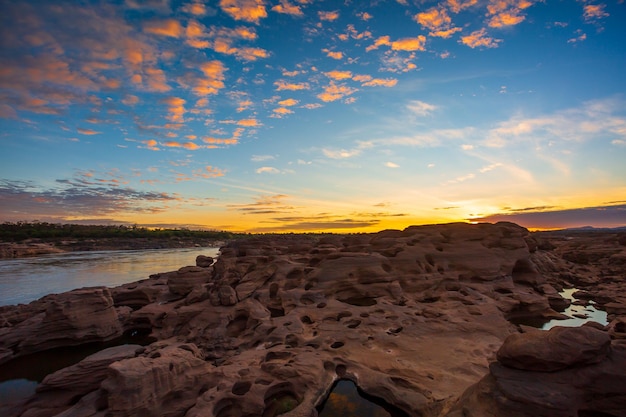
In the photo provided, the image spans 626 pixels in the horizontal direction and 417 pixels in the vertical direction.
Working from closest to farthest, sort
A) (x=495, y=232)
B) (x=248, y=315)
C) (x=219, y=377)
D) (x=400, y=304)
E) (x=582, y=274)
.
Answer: (x=219, y=377) → (x=248, y=315) → (x=400, y=304) → (x=495, y=232) → (x=582, y=274)

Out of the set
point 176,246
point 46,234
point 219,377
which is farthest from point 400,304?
point 176,246

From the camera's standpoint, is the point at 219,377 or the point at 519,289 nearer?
the point at 219,377

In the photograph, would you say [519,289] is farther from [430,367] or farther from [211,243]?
[211,243]

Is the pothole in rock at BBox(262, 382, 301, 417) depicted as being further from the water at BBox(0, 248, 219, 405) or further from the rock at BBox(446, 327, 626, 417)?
the water at BBox(0, 248, 219, 405)

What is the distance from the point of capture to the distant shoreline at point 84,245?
205 ft

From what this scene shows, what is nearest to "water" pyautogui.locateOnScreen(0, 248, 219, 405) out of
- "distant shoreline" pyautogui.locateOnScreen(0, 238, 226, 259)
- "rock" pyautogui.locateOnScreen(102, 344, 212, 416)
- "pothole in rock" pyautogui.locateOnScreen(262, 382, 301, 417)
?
"rock" pyautogui.locateOnScreen(102, 344, 212, 416)

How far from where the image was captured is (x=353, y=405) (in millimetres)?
7988

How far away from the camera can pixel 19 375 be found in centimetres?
1207

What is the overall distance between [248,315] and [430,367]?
26.2 feet

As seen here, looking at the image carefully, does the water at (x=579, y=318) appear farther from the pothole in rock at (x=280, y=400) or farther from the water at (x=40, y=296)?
the water at (x=40, y=296)

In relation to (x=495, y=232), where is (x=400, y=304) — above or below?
below

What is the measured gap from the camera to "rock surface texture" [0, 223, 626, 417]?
5754 mm

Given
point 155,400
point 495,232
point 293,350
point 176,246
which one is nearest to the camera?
point 155,400

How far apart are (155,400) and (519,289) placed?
1947cm
